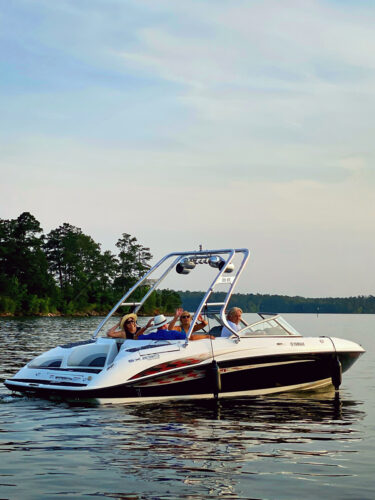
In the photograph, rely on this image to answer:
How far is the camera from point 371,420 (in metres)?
14.4

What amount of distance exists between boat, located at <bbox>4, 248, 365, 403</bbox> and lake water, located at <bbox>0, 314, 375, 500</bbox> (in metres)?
0.35

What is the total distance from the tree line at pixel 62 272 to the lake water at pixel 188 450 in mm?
96160

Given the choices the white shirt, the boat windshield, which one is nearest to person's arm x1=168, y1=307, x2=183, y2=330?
the white shirt

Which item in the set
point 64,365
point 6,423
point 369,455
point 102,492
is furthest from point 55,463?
point 64,365

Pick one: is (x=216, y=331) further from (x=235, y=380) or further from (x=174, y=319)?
(x=235, y=380)

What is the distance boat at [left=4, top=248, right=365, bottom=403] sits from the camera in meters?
14.5

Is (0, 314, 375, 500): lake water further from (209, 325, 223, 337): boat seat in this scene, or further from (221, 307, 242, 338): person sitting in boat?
(221, 307, 242, 338): person sitting in boat

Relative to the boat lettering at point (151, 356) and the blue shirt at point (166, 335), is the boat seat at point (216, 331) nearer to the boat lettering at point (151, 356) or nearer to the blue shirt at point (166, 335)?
the blue shirt at point (166, 335)

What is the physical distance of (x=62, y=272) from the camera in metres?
144

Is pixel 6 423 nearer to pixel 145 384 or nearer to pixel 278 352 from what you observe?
pixel 145 384

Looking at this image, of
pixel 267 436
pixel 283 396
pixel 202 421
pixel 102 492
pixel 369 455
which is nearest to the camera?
pixel 102 492

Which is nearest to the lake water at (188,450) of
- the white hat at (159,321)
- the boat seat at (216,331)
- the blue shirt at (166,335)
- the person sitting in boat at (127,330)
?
the blue shirt at (166,335)

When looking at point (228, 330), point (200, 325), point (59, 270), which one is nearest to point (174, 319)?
point (200, 325)

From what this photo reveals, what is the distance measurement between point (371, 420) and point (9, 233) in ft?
362
